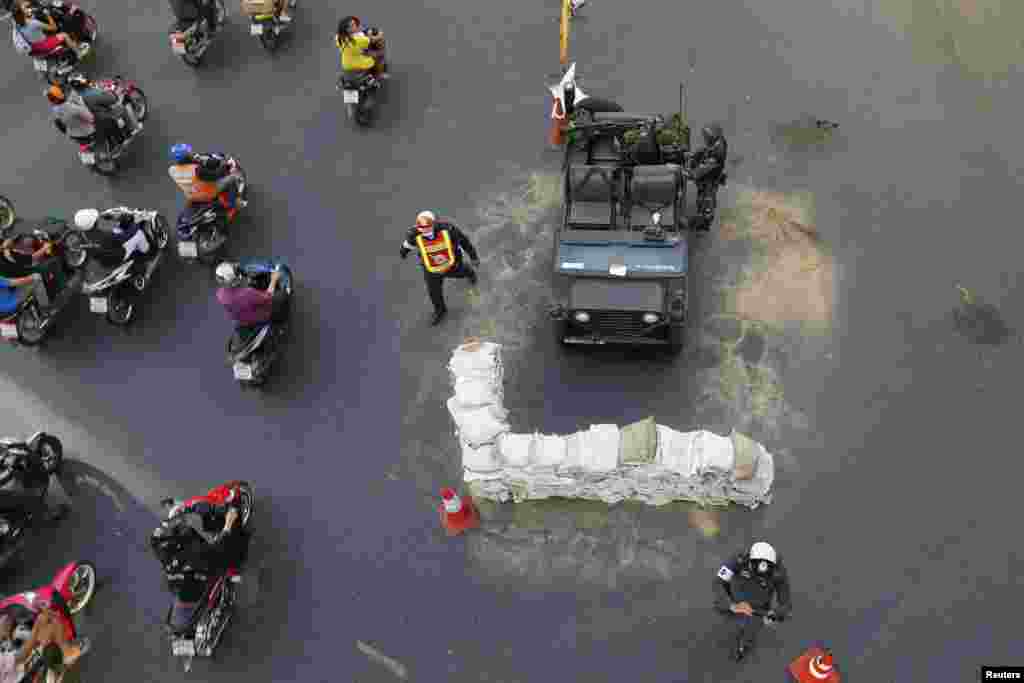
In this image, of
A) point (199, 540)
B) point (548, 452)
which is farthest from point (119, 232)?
point (548, 452)

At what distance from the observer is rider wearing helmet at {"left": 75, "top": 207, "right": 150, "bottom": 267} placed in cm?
1191

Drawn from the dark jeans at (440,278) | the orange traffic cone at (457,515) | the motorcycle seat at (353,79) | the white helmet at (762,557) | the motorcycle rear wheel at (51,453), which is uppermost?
the motorcycle seat at (353,79)

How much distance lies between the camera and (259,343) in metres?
11.5

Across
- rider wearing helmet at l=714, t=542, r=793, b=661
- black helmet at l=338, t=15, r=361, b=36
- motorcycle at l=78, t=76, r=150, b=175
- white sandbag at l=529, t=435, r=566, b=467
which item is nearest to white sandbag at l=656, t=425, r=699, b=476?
white sandbag at l=529, t=435, r=566, b=467

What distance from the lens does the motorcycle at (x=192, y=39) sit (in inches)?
608

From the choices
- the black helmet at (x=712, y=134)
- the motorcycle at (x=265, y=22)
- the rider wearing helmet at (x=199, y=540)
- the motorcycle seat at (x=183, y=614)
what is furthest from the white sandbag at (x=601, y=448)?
the motorcycle at (x=265, y=22)

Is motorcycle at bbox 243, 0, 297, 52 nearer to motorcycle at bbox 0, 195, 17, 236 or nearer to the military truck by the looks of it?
motorcycle at bbox 0, 195, 17, 236

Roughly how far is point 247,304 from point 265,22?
7040 mm

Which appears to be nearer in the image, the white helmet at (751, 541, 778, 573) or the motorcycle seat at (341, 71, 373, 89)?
the white helmet at (751, 541, 778, 573)

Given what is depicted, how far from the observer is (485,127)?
1455 cm

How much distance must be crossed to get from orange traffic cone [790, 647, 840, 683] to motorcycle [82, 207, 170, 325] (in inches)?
402

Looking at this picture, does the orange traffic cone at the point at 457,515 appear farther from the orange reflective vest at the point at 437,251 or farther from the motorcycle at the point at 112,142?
the motorcycle at the point at 112,142

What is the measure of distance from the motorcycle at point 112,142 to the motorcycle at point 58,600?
704 cm

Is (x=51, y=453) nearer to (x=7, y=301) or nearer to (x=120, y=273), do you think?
(x=7, y=301)
